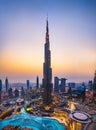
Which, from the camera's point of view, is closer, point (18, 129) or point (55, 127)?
point (18, 129)

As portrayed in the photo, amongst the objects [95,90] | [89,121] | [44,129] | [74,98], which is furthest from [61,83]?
[44,129]

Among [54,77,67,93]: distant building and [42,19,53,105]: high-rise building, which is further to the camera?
[54,77,67,93]: distant building

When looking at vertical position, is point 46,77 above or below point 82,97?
above

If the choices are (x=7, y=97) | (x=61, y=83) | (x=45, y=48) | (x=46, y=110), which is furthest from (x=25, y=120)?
(x=61, y=83)

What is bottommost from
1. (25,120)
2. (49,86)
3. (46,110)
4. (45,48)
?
(46,110)

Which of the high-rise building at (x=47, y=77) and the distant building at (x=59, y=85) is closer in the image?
the high-rise building at (x=47, y=77)

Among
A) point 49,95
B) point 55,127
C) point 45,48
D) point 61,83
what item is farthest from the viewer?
point 61,83

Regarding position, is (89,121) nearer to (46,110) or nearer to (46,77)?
(46,110)

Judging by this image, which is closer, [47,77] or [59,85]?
[47,77]

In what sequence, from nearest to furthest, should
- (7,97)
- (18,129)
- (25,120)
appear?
(18,129) < (25,120) < (7,97)

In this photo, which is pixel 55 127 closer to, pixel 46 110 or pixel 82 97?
pixel 46 110
